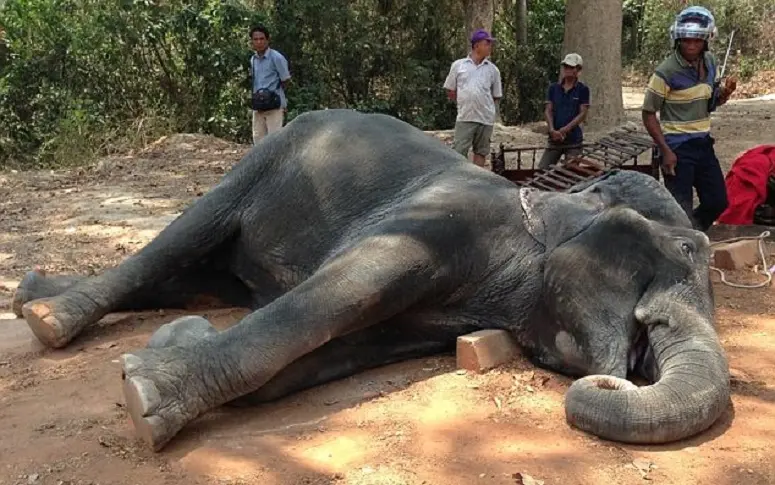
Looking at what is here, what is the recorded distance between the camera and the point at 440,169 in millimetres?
4242

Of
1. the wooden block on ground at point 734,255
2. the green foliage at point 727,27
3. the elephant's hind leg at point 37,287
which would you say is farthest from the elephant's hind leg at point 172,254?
the green foliage at point 727,27

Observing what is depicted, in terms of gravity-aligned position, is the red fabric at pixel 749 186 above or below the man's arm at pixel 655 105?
below

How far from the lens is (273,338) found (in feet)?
10.9

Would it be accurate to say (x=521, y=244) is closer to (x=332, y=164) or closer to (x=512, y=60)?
(x=332, y=164)

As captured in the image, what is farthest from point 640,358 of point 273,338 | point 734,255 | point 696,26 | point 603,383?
point 696,26

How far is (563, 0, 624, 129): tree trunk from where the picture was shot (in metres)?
12.2

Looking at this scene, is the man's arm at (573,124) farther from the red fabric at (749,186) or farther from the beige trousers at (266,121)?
the beige trousers at (266,121)

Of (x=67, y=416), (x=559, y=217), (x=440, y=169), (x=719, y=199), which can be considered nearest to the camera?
(x=67, y=416)

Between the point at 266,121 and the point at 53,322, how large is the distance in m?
6.60

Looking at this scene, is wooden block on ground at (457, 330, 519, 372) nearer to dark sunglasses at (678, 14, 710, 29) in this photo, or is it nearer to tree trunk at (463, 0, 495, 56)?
dark sunglasses at (678, 14, 710, 29)

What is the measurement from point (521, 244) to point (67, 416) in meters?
1.92

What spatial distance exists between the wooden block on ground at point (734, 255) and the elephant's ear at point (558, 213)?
6.47 ft

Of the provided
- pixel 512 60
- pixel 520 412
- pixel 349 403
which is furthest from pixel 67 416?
pixel 512 60

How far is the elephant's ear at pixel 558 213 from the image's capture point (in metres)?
3.64
